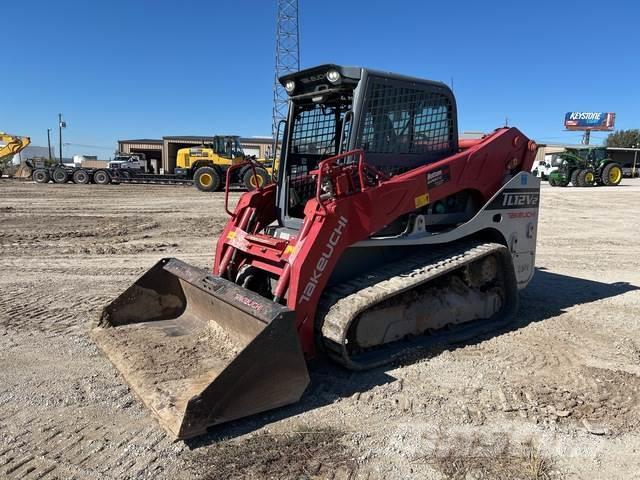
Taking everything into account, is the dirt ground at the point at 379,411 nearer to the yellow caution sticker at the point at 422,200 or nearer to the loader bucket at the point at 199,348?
the loader bucket at the point at 199,348

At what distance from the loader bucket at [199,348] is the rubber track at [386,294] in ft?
1.45

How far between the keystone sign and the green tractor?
6013cm

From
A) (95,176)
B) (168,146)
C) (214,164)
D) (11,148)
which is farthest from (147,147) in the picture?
(214,164)

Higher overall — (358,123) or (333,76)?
(333,76)

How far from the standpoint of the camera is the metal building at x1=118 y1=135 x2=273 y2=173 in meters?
56.4

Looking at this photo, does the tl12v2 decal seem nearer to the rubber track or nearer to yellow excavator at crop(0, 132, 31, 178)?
the rubber track

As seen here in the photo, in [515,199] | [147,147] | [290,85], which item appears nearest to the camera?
[290,85]

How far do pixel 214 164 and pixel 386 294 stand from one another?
77.6ft

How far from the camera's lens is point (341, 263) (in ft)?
14.7

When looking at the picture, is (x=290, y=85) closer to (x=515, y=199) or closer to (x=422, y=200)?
(x=422, y=200)

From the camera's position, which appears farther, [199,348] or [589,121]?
[589,121]

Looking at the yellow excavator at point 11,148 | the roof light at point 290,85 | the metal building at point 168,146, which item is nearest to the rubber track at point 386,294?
the roof light at point 290,85

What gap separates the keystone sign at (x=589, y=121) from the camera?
81.3 metres

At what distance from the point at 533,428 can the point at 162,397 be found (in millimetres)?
2358
